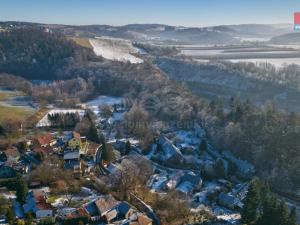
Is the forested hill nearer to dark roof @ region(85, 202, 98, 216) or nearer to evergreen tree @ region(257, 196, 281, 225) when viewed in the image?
dark roof @ region(85, 202, 98, 216)

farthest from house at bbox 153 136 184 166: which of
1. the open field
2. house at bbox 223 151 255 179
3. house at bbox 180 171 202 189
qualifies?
the open field

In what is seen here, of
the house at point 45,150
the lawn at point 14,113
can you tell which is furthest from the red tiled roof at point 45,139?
the lawn at point 14,113

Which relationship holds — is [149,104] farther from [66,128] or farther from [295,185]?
[295,185]

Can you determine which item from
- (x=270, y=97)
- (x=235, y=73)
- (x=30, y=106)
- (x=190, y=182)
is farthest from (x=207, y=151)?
(x=235, y=73)

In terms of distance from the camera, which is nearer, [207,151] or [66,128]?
[207,151]

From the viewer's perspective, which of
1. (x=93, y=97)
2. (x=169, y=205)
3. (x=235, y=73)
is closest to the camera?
(x=169, y=205)

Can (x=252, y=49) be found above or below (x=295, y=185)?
above

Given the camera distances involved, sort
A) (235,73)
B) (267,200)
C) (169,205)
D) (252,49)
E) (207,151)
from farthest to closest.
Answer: (252,49) < (235,73) < (207,151) < (169,205) < (267,200)

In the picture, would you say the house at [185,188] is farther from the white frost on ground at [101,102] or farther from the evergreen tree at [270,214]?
the white frost on ground at [101,102]
